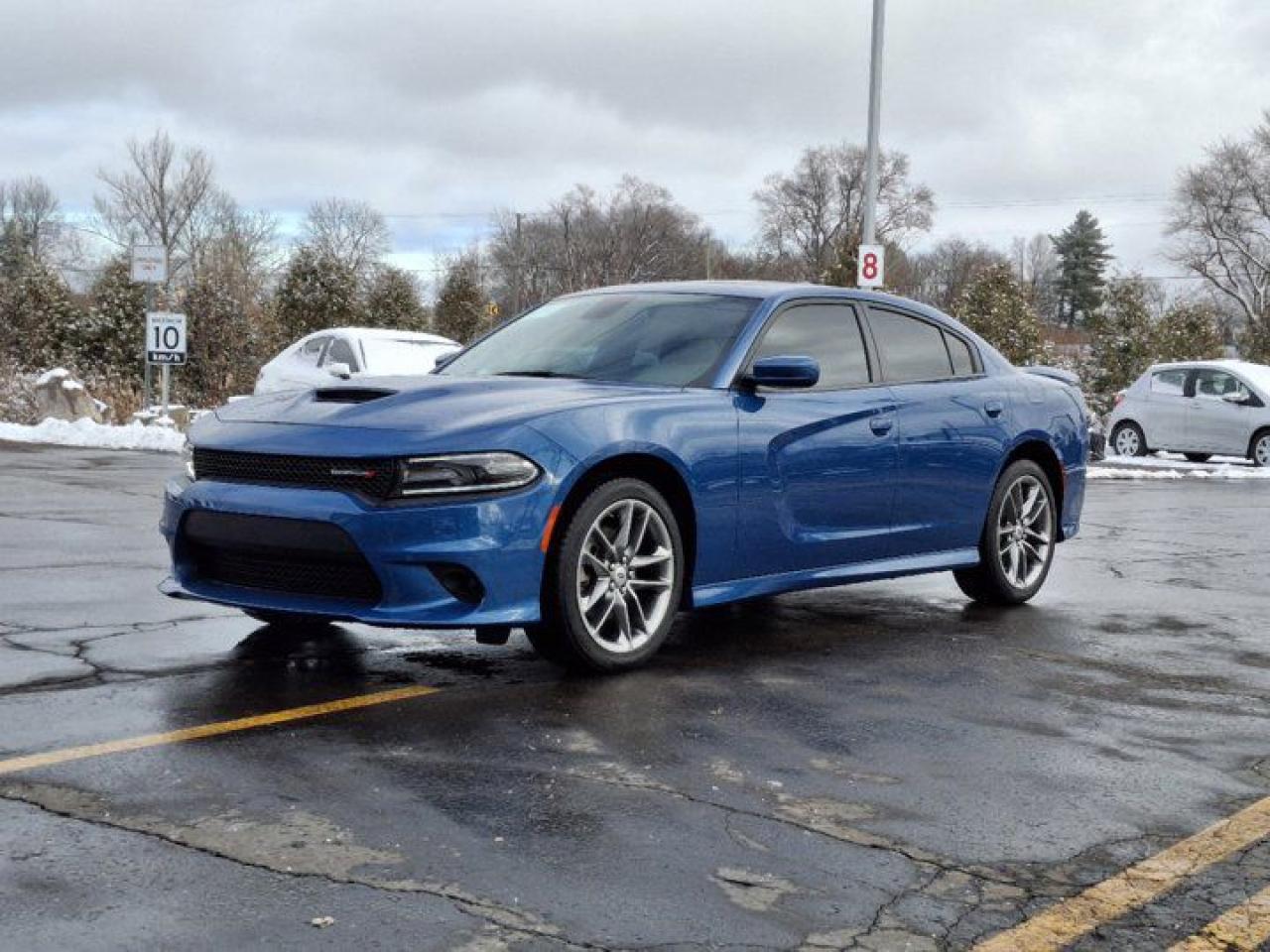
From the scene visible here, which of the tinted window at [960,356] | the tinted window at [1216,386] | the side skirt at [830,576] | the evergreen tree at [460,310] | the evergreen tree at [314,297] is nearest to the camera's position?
the side skirt at [830,576]

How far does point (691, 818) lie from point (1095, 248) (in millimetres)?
111890

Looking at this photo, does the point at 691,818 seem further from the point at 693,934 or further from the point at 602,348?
the point at 602,348

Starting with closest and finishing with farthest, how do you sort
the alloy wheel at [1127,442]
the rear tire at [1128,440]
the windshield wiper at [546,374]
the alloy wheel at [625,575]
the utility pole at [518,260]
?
1. the alloy wheel at [625,575]
2. the windshield wiper at [546,374]
3. the rear tire at [1128,440]
4. the alloy wheel at [1127,442]
5. the utility pole at [518,260]

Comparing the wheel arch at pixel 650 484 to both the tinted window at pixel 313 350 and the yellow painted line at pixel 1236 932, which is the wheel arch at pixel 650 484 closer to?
the yellow painted line at pixel 1236 932

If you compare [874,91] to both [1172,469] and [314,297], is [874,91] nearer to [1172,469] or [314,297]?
[1172,469]

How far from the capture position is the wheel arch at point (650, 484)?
18.2 ft

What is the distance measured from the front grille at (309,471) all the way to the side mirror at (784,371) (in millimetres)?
1689

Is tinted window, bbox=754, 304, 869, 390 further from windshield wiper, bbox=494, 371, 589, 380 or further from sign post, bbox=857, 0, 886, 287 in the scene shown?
sign post, bbox=857, 0, 886, 287

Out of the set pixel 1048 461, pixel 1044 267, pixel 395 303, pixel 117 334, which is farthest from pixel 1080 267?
pixel 1048 461

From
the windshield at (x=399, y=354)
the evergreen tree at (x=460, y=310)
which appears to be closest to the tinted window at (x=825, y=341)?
the windshield at (x=399, y=354)

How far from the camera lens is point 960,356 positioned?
7.76 metres

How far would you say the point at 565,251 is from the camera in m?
84.2

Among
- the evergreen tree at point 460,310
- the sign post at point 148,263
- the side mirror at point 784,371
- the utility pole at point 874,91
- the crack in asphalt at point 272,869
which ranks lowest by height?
the crack in asphalt at point 272,869

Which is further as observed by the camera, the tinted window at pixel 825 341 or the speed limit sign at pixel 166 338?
the speed limit sign at pixel 166 338
